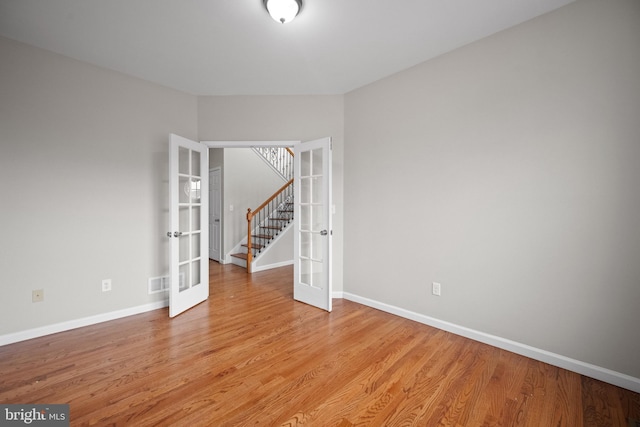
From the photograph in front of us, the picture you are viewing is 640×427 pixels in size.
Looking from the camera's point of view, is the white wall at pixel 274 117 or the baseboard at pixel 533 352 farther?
the white wall at pixel 274 117

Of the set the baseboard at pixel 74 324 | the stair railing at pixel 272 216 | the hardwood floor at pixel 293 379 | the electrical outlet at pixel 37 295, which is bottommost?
the hardwood floor at pixel 293 379

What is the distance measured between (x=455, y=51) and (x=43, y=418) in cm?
417

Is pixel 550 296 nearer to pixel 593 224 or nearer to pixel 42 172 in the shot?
pixel 593 224

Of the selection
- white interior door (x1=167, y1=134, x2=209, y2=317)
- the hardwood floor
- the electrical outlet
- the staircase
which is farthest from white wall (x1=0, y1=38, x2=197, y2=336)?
the staircase

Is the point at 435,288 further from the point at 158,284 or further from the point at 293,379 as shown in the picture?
the point at 158,284

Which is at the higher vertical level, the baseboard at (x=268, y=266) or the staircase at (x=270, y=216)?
the staircase at (x=270, y=216)

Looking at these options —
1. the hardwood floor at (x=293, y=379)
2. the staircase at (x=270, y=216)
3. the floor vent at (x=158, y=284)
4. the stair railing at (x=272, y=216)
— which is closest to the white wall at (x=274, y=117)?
the staircase at (x=270, y=216)

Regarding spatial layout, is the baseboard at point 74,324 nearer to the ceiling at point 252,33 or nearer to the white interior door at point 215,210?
the ceiling at point 252,33

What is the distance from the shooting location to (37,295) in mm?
2523

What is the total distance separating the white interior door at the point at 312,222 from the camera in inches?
127

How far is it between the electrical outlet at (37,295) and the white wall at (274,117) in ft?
7.88

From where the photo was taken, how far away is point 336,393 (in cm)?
178

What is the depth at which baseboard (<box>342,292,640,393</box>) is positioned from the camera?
1.85 meters

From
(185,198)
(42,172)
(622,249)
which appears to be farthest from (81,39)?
(622,249)
